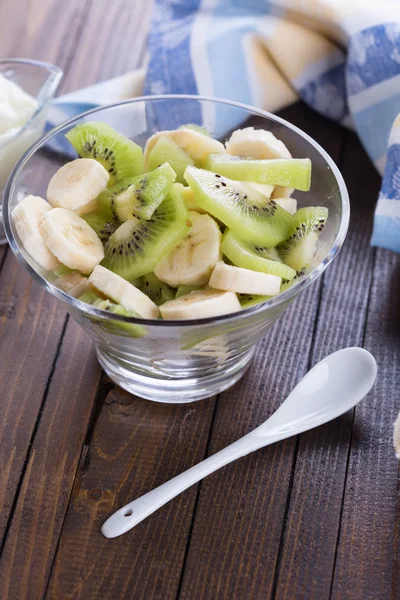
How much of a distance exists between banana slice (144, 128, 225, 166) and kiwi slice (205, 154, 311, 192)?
0.07 metres

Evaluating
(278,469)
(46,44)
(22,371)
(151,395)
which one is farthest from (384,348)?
(46,44)

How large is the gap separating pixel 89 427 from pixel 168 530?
0.26m

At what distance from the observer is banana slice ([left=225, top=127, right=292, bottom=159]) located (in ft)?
4.57

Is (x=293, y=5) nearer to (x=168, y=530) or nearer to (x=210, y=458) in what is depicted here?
(x=210, y=458)

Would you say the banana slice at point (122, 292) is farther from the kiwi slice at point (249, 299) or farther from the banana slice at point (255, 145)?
the banana slice at point (255, 145)

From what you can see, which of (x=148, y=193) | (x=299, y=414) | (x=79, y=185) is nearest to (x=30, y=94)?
(x=79, y=185)

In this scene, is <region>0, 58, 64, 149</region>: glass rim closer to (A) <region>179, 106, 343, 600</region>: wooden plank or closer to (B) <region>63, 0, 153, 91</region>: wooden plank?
(B) <region>63, 0, 153, 91</region>: wooden plank

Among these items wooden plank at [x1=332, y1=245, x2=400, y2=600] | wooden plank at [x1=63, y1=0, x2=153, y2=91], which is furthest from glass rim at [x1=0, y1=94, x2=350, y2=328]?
wooden plank at [x1=63, y1=0, x2=153, y2=91]

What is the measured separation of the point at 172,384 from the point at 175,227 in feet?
0.99

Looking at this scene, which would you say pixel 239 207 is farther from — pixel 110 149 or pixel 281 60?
pixel 281 60

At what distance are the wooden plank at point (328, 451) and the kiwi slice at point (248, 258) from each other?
0.30m

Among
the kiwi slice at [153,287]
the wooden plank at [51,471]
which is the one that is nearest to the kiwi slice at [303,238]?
the kiwi slice at [153,287]

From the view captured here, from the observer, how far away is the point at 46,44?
214cm

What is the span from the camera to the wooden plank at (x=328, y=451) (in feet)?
3.82
